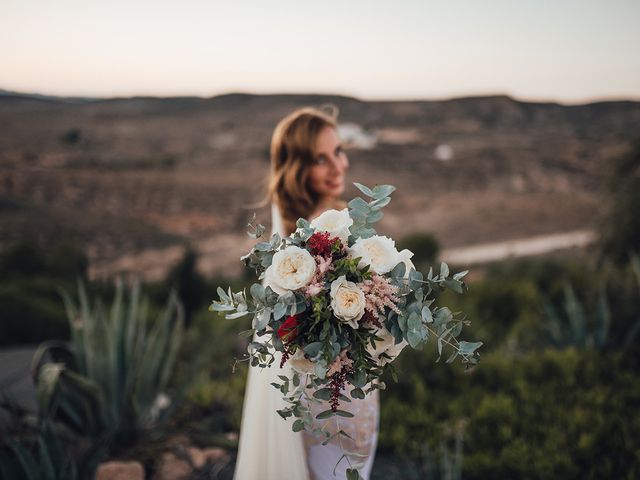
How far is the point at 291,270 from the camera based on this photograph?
137cm

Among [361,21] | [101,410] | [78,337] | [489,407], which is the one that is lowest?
[489,407]

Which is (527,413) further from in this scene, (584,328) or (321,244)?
(321,244)

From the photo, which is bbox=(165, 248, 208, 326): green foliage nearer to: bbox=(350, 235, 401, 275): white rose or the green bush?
the green bush

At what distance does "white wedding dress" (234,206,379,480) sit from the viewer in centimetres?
185

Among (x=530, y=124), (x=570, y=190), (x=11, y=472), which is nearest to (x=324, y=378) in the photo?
(x=11, y=472)

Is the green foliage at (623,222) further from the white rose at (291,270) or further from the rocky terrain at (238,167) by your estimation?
the white rose at (291,270)

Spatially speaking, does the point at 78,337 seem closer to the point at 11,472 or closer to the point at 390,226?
the point at 11,472

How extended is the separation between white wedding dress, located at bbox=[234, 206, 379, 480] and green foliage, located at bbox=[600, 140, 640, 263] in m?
7.08

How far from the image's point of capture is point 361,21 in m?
5.73

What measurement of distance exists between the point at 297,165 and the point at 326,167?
152 millimetres

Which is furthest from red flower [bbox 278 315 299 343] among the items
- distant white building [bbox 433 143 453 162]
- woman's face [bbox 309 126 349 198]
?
distant white building [bbox 433 143 453 162]

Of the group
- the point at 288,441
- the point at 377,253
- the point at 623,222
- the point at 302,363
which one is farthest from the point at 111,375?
the point at 623,222

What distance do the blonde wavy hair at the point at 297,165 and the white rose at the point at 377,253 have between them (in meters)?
1.12

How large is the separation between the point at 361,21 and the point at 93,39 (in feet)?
9.70
